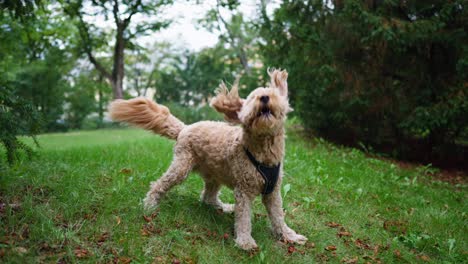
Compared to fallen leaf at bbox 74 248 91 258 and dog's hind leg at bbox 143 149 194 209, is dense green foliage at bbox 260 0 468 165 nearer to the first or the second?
dog's hind leg at bbox 143 149 194 209

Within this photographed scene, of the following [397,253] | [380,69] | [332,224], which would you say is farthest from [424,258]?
[380,69]

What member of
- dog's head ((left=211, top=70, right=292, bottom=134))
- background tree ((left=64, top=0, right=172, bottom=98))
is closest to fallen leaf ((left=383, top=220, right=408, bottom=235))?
dog's head ((left=211, top=70, right=292, bottom=134))

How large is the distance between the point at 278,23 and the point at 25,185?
9.41 metres

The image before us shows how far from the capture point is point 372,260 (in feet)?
14.6

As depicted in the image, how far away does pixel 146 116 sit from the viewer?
520 centimetres

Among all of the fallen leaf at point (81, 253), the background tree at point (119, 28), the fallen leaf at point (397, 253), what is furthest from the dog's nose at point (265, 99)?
the background tree at point (119, 28)

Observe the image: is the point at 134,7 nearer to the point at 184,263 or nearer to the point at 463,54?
the point at 463,54

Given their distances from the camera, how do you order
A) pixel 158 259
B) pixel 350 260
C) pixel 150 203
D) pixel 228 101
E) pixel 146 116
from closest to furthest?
pixel 158 259
pixel 350 260
pixel 228 101
pixel 150 203
pixel 146 116

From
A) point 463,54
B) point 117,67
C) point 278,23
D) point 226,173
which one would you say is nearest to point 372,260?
point 226,173

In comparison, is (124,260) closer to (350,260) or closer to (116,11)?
(350,260)

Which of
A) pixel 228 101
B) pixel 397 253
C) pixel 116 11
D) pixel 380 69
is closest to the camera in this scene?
pixel 228 101

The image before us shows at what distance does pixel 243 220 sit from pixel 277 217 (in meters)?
0.52

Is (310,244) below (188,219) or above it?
below

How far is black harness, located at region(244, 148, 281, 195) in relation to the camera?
4277 millimetres
